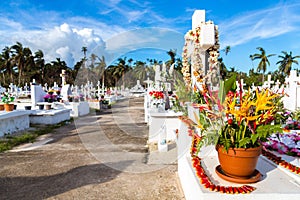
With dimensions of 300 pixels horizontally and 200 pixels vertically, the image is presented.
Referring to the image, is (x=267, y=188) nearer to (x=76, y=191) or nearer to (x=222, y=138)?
(x=222, y=138)

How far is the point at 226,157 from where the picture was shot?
204cm

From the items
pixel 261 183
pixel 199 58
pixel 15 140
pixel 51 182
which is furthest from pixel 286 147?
pixel 15 140

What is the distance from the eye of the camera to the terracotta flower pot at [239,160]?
1.93 m

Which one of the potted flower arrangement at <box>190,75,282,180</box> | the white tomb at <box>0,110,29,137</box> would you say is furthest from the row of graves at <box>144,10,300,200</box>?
the white tomb at <box>0,110,29,137</box>

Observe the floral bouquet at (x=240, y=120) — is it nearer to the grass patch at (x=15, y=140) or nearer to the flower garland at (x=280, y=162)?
the flower garland at (x=280, y=162)

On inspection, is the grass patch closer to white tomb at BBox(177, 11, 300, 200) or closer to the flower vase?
white tomb at BBox(177, 11, 300, 200)

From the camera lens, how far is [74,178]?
3.28 meters

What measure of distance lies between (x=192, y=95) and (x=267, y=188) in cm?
266

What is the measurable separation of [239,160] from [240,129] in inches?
11.2

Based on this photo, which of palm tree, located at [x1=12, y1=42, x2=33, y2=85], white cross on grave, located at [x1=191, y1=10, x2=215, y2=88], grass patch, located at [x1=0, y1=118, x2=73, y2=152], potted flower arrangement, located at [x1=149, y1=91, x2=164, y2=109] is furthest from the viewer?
palm tree, located at [x1=12, y1=42, x2=33, y2=85]

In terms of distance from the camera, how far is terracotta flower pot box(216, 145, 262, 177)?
193 cm

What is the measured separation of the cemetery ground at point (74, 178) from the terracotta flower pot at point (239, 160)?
0.92 metres

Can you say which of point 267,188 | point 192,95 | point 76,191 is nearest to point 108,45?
point 192,95

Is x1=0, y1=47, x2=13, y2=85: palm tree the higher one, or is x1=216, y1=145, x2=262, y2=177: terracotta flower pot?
x1=0, y1=47, x2=13, y2=85: palm tree
